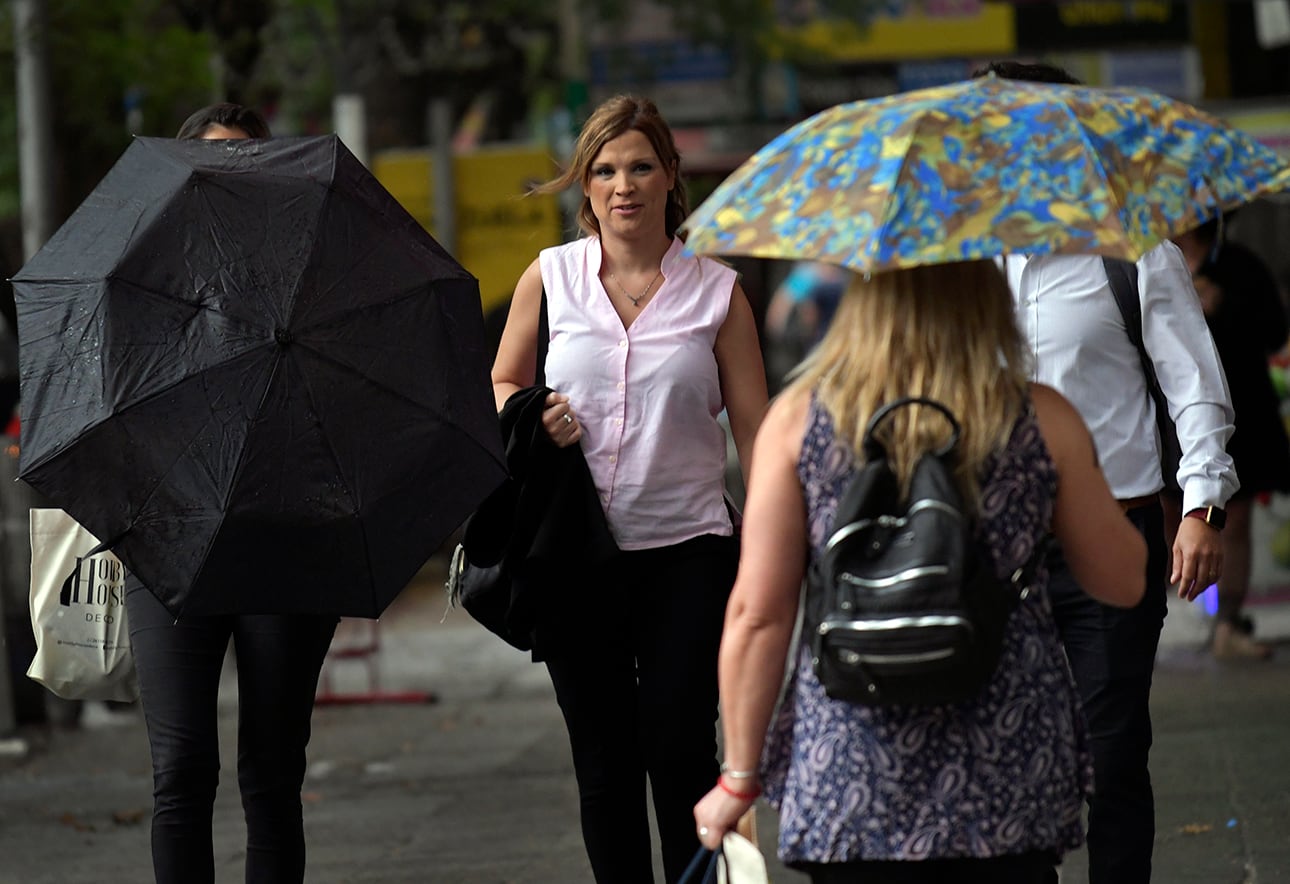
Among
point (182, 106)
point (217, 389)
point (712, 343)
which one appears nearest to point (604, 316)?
point (712, 343)

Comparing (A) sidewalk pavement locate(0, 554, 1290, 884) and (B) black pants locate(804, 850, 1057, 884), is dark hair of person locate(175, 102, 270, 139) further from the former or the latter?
(B) black pants locate(804, 850, 1057, 884)

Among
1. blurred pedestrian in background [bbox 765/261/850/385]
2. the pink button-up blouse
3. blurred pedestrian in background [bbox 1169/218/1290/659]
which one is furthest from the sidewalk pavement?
blurred pedestrian in background [bbox 765/261/850/385]

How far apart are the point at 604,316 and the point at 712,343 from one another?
25 cm

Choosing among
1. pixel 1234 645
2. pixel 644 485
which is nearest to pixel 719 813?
pixel 644 485

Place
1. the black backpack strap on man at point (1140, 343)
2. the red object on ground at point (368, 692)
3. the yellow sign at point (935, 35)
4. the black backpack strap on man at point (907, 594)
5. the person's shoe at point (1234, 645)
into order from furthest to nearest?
the yellow sign at point (935, 35) → the red object on ground at point (368, 692) → the person's shoe at point (1234, 645) → the black backpack strap on man at point (1140, 343) → the black backpack strap on man at point (907, 594)

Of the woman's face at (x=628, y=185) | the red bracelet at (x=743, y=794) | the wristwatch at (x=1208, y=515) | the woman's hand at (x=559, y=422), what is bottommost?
the wristwatch at (x=1208, y=515)

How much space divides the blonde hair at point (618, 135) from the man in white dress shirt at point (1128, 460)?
780 millimetres

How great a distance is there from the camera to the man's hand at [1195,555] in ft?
14.9

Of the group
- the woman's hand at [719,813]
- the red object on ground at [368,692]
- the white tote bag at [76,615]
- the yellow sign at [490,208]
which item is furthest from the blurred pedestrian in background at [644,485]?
the yellow sign at [490,208]

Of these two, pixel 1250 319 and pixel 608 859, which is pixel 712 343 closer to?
pixel 608 859

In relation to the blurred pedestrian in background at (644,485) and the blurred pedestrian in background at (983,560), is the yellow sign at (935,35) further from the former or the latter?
the blurred pedestrian in background at (983,560)

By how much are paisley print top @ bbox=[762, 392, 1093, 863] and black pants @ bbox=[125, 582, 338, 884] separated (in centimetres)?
173

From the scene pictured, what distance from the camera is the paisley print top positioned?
3016mm

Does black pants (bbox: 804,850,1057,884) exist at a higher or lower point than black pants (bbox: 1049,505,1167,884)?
higher
